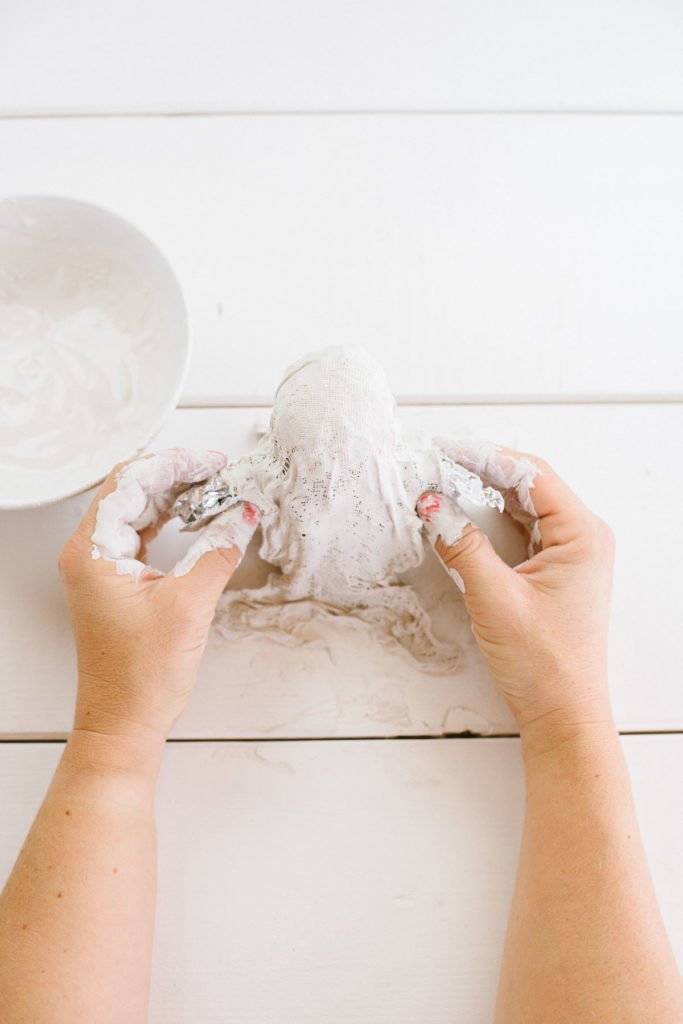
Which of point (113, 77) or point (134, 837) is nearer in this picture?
point (134, 837)

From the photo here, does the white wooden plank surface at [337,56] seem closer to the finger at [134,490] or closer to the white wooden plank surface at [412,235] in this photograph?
the white wooden plank surface at [412,235]

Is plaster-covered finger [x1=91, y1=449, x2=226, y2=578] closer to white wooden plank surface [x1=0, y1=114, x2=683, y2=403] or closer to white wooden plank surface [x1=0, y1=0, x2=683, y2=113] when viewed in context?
white wooden plank surface [x1=0, y1=114, x2=683, y2=403]

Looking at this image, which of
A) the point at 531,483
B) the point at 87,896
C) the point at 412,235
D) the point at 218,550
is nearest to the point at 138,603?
the point at 218,550

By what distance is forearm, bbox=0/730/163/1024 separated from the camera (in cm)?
40

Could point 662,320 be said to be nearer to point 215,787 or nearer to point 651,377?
point 651,377

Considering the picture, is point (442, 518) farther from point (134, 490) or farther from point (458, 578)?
point (134, 490)

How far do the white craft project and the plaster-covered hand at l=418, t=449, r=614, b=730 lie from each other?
17mm

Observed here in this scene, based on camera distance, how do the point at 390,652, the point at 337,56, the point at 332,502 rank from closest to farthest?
1. the point at 332,502
2. the point at 390,652
3. the point at 337,56

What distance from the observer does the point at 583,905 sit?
431mm

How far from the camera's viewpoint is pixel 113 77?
67cm

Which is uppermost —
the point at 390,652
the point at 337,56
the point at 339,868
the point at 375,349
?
the point at 337,56

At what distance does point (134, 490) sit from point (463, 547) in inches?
8.8

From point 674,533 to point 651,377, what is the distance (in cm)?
13

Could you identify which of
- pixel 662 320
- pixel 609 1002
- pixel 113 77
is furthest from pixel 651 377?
pixel 113 77
